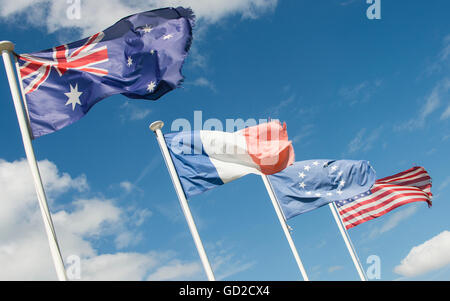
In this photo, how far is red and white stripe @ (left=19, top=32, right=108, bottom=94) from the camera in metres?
9.69

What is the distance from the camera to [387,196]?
21094 millimetres

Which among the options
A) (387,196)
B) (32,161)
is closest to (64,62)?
(32,161)

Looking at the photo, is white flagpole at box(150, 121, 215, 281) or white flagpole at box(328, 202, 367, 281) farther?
white flagpole at box(328, 202, 367, 281)

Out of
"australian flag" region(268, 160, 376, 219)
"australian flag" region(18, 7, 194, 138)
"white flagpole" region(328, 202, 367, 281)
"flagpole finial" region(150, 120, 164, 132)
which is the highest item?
"australian flag" region(18, 7, 194, 138)

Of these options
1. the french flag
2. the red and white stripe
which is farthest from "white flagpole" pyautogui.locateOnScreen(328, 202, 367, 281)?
the red and white stripe

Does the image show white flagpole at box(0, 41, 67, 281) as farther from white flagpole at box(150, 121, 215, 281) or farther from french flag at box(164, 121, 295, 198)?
french flag at box(164, 121, 295, 198)

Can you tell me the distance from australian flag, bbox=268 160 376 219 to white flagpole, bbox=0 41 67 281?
36.0 feet

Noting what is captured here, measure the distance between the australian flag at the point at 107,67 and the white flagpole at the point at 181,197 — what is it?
3351 mm

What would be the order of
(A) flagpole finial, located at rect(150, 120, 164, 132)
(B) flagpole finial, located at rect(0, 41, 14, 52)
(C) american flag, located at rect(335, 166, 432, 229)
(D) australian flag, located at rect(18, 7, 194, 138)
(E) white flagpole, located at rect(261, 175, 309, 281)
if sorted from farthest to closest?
(C) american flag, located at rect(335, 166, 432, 229) → (E) white flagpole, located at rect(261, 175, 309, 281) → (A) flagpole finial, located at rect(150, 120, 164, 132) → (D) australian flag, located at rect(18, 7, 194, 138) → (B) flagpole finial, located at rect(0, 41, 14, 52)

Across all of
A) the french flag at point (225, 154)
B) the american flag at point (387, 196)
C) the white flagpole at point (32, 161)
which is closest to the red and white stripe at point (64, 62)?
the white flagpole at point (32, 161)

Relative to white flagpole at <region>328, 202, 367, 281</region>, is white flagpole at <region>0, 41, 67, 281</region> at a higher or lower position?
higher

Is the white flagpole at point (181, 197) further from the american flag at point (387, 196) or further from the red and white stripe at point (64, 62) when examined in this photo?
the american flag at point (387, 196)
